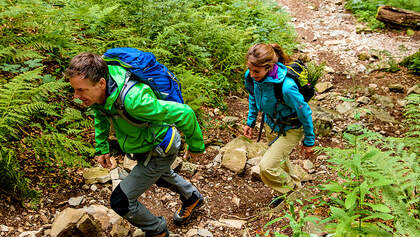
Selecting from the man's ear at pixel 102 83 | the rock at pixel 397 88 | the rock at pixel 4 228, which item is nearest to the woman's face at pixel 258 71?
the man's ear at pixel 102 83

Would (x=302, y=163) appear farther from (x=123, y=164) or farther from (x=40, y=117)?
(x=40, y=117)

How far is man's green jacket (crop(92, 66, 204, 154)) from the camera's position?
2324 millimetres

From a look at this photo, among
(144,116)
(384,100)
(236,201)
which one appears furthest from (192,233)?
(384,100)

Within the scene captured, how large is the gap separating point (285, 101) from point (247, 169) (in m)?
1.83

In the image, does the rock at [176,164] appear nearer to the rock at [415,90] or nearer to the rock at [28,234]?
the rock at [28,234]

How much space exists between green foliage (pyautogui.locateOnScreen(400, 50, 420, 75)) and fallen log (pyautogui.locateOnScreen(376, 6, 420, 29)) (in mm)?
2902

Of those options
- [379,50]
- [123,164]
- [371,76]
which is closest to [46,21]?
[123,164]

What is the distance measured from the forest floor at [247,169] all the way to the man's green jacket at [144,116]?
1.34m

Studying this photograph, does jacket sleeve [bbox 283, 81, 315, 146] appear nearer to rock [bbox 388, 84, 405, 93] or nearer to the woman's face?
the woman's face

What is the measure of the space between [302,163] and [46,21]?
17.0 feet

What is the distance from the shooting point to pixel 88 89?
2.28 m

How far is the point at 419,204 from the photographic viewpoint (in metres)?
2.66

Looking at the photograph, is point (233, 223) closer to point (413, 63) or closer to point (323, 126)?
point (323, 126)

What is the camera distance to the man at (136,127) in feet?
7.51
